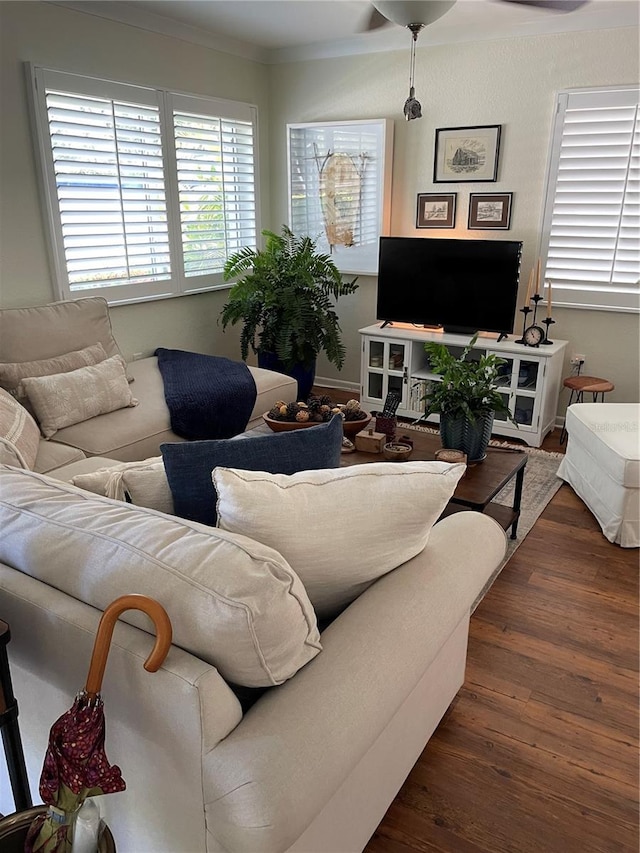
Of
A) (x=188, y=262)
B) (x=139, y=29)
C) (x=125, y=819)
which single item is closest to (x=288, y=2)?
(x=139, y=29)

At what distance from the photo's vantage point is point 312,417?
2781mm

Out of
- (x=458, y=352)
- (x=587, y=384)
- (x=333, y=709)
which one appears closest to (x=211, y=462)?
(x=333, y=709)

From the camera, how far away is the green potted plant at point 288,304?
14.1ft

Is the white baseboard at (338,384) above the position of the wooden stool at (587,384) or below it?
below

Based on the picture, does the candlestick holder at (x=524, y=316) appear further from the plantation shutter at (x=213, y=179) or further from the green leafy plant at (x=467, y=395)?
the plantation shutter at (x=213, y=179)

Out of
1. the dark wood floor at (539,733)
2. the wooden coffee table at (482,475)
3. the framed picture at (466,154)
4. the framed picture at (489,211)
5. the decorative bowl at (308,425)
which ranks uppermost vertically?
the framed picture at (466,154)

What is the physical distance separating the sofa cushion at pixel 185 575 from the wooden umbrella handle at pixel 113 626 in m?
0.08

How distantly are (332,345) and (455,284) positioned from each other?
3.02ft

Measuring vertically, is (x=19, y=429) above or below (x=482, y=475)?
above

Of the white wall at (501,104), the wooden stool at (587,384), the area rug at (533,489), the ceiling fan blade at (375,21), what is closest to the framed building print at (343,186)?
the white wall at (501,104)

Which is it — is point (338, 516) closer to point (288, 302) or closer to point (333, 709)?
point (333, 709)

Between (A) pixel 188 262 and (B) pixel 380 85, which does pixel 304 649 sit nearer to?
(A) pixel 188 262

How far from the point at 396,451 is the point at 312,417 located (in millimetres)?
395

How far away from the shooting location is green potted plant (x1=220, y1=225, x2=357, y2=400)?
430cm
